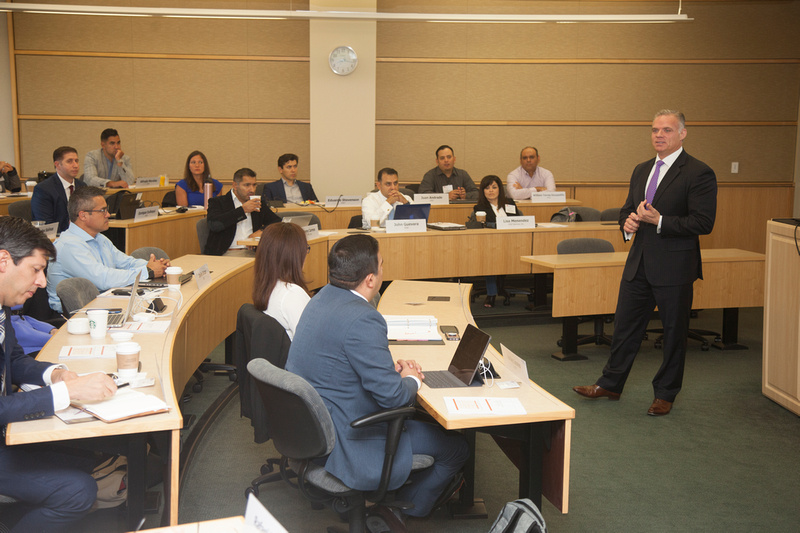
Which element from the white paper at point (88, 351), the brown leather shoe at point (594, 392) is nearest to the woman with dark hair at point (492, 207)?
the brown leather shoe at point (594, 392)

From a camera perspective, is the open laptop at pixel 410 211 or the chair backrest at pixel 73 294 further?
the open laptop at pixel 410 211

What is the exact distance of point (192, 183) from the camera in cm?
779

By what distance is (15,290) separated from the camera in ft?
7.42

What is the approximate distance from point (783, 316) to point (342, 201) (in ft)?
15.2

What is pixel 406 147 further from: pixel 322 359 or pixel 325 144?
pixel 322 359

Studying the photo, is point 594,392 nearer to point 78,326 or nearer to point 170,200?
point 78,326

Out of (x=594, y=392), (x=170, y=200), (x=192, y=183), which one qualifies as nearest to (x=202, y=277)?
(x=594, y=392)

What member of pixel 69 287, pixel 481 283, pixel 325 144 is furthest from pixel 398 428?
pixel 325 144

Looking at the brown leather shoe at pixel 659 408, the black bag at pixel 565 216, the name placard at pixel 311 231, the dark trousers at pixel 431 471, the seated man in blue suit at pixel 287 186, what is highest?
the seated man in blue suit at pixel 287 186

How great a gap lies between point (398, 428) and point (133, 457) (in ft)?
2.71

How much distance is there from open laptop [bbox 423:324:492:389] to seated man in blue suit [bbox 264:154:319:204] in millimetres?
5325

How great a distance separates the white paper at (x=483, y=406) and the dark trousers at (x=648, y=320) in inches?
72.4

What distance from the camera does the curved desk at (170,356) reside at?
2.00 meters

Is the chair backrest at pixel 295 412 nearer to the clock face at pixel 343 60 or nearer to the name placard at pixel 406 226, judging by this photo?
the name placard at pixel 406 226
